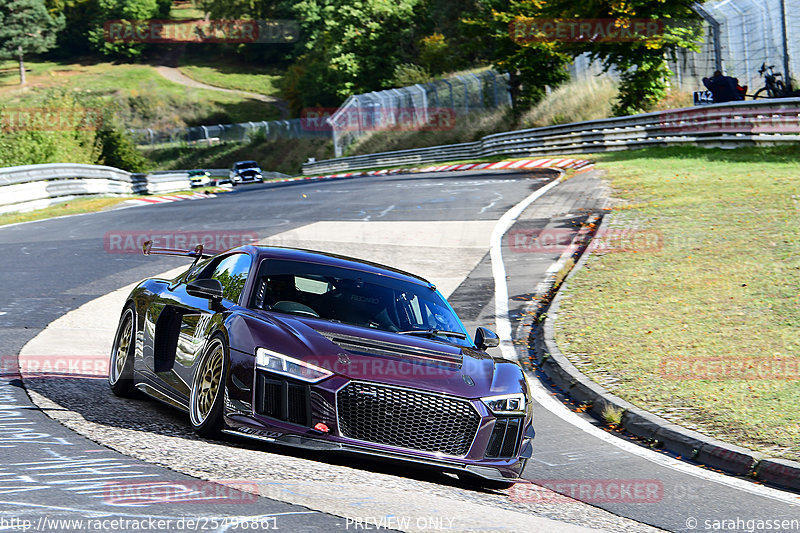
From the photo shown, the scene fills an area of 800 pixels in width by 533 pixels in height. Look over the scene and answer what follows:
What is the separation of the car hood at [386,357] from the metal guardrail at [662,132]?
22.0 meters

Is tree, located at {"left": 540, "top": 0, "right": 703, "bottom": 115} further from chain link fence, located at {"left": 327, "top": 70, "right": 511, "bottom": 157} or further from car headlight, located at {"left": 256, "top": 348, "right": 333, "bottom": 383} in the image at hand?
car headlight, located at {"left": 256, "top": 348, "right": 333, "bottom": 383}

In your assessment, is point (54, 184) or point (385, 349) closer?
point (385, 349)

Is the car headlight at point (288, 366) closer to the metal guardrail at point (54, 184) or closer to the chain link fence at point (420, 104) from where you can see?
the metal guardrail at point (54, 184)

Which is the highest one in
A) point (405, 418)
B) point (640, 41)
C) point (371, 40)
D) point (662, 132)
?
point (371, 40)

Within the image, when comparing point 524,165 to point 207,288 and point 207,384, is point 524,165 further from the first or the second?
point 207,384


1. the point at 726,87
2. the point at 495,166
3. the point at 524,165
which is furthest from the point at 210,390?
the point at 495,166

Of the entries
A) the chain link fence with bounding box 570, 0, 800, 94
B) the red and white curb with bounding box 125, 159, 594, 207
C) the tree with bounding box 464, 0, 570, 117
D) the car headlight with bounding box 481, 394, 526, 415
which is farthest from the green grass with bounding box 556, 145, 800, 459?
the tree with bounding box 464, 0, 570, 117

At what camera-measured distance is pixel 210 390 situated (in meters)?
6.56

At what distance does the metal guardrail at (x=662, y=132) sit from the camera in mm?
26828

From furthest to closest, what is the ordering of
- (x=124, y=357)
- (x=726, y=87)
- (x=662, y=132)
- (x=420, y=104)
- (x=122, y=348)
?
(x=420, y=104), (x=662, y=132), (x=726, y=87), (x=122, y=348), (x=124, y=357)

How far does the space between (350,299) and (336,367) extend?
3.98ft

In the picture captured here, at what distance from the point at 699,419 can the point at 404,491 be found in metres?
3.81

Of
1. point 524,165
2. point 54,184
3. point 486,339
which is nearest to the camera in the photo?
point 486,339

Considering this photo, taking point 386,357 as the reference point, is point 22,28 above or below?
above
